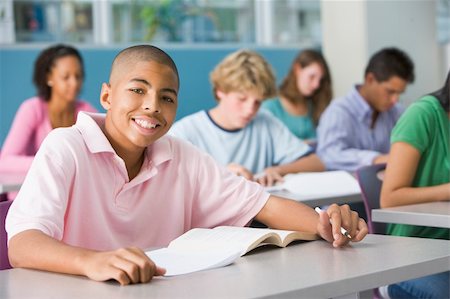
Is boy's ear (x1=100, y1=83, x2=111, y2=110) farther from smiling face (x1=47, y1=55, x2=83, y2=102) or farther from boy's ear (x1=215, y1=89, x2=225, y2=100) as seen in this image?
smiling face (x1=47, y1=55, x2=83, y2=102)

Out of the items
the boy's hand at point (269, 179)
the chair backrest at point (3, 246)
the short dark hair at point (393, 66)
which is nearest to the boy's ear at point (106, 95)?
the chair backrest at point (3, 246)

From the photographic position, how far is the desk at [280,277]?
4.61 feet

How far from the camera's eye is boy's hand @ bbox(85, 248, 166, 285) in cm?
145

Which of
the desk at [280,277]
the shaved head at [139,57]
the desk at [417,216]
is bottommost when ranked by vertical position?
the desk at [417,216]

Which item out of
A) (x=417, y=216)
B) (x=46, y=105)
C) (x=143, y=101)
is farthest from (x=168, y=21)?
(x=143, y=101)

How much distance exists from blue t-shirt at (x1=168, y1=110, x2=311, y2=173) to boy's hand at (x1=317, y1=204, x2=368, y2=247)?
1.81 meters

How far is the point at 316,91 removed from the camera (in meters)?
5.77

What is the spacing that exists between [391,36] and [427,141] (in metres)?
3.44

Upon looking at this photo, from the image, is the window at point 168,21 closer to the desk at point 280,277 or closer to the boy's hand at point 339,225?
the boy's hand at point 339,225

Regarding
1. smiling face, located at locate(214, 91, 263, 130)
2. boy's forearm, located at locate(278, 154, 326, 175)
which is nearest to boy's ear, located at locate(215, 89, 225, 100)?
smiling face, located at locate(214, 91, 263, 130)

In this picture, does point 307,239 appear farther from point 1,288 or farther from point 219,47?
point 219,47

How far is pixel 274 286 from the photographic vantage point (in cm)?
142

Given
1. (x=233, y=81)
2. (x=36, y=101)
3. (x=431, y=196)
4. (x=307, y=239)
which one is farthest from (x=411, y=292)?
(x=36, y=101)

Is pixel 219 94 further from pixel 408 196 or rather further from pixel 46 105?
pixel 408 196
